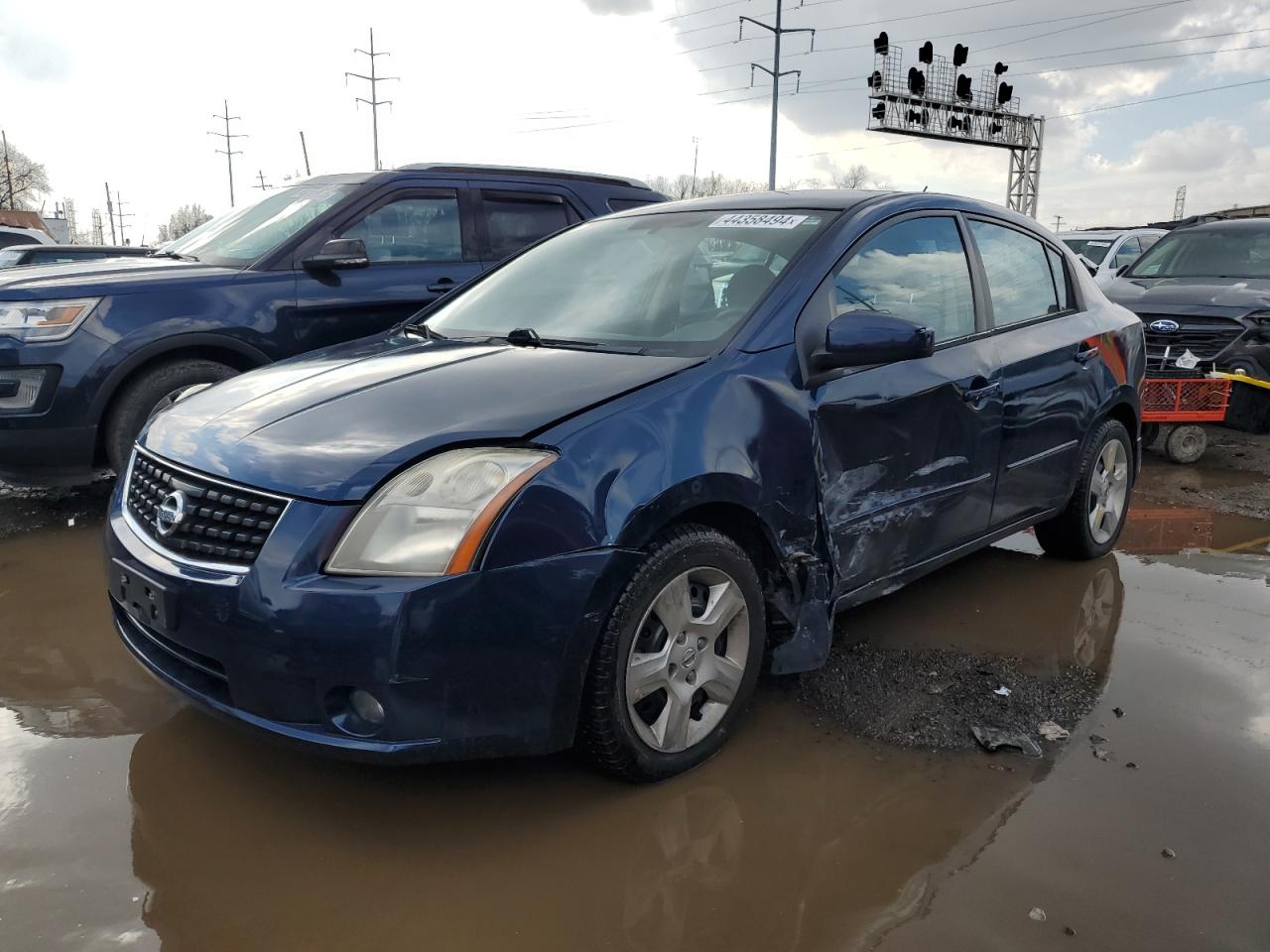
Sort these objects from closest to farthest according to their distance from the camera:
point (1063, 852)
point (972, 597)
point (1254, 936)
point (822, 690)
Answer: point (1254, 936) < point (1063, 852) < point (822, 690) < point (972, 597)

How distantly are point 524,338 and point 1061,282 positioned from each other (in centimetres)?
257

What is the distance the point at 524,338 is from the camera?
3.12 meters

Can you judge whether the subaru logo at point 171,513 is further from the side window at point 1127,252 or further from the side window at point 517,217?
the side window at point 1127,252

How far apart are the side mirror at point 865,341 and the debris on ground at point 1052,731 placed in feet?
4.01

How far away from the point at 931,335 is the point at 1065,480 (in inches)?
64.2

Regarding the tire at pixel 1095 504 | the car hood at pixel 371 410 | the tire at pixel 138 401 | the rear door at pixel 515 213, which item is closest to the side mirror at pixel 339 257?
the tire at pixel 138 401

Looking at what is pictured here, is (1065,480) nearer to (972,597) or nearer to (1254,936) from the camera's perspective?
(972,597)

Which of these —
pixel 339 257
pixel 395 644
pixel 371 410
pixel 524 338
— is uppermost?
pixel 339 257

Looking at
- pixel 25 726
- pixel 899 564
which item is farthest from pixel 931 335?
pixel 25 726

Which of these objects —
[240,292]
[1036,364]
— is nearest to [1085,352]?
[1036,364]

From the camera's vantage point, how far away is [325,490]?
224 cm

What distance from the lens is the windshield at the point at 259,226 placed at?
557 cm

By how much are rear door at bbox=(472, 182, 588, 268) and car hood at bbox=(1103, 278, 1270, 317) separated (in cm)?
465

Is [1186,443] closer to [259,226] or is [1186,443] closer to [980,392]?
[980,392]
